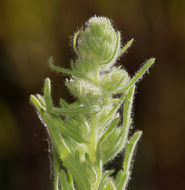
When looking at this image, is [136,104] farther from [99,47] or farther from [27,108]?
[99,47]

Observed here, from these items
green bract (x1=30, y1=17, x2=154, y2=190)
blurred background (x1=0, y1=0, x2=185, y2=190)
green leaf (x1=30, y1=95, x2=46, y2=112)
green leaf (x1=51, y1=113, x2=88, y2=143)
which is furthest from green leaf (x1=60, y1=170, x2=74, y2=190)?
blurred background (x1=0, y1=0, x2=185, y2=190)

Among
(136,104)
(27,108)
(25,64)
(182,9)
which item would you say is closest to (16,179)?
(27,108)

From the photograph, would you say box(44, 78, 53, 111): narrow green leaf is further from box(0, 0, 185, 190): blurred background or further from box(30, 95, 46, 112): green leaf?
box(0, 0, 185, 190): blurred background

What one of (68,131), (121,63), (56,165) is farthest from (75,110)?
(121,63)

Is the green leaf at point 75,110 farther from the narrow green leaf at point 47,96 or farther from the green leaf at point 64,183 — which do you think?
the green leaf at point 64,183

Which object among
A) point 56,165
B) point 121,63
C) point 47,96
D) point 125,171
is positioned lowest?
→ point 125,171

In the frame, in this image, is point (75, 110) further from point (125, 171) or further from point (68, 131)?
point (125, 171)

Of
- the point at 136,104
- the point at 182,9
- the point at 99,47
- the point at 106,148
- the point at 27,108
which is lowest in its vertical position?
the point at 106,148
